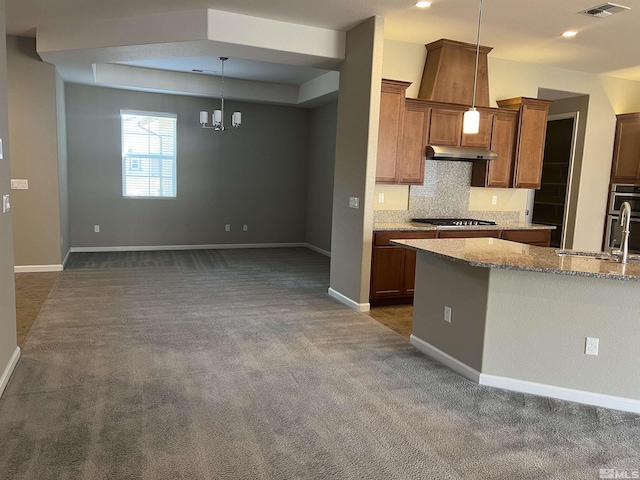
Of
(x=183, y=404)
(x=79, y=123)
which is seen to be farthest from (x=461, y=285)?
(x=79, y=123)

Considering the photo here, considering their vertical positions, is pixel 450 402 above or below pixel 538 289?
below

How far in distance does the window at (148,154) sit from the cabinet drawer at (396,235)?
4696 mm

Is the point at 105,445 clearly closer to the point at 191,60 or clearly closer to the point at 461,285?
the point at 461,285

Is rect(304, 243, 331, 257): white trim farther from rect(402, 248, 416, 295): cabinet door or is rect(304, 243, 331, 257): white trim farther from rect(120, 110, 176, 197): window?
rect(402, 248, 416, 295): cabinet door

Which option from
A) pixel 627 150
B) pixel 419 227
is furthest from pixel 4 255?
pixel 627 150

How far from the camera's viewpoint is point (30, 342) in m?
3.65

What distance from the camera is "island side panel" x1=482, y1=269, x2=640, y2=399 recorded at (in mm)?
2828

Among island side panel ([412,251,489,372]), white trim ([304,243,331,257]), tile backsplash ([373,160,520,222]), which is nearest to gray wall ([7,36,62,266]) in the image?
white trim ([304,243,331,257])

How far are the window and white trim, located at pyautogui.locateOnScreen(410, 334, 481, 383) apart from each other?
5.78 meters

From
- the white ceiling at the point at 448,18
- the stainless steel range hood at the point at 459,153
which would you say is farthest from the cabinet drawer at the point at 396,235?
the white ceiling at the point at 448,18

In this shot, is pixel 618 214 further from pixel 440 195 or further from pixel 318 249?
pixel 318 249

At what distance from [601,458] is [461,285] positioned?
50.8 inches

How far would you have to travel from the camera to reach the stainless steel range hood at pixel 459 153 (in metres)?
5.08

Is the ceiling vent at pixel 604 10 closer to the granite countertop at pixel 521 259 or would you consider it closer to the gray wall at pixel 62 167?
the granite countertop at pixel 521 259
